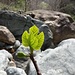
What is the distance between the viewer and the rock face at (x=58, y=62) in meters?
3.35

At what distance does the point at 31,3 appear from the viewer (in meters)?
10.3

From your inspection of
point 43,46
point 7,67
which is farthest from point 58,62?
point 43,46

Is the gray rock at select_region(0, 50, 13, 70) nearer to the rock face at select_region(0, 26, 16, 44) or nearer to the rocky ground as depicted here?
the rocky ground

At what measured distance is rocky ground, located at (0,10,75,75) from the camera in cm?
347

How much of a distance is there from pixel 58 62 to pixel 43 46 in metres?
2.69

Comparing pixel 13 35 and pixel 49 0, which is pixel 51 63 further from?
pixel 49 0

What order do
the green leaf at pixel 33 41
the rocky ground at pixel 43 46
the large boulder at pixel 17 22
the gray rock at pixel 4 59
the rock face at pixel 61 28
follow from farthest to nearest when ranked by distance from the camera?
1. the rock face at pixel 61 28
2. the large boulder at pixel 17 22
3. the gray rock at pixel 4 59
4. the rocky ground at pixel 43 46
5. the green leaf at pixel 33 41

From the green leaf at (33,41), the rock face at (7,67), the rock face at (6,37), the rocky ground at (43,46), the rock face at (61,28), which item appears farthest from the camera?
the rock face at (61,28)

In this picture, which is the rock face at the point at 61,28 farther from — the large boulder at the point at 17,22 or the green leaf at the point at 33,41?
the green leaf at the point at 33,41

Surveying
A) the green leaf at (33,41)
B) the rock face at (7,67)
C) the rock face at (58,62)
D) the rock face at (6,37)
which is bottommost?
the green leaf at (33,41)

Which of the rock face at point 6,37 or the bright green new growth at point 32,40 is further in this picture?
the rock face at point 6,37

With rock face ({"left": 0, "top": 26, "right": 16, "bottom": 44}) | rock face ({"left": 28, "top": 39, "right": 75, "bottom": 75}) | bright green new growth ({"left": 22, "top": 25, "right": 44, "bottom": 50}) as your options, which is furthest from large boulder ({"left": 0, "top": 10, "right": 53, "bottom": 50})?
bright green new growth ({"left": 22, "top": 25, "right": 44, "bottom": 50})

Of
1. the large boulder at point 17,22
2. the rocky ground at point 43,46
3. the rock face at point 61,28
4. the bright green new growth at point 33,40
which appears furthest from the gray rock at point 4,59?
the bright green new growth at point 33,40

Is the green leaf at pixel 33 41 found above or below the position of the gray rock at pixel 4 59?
below
